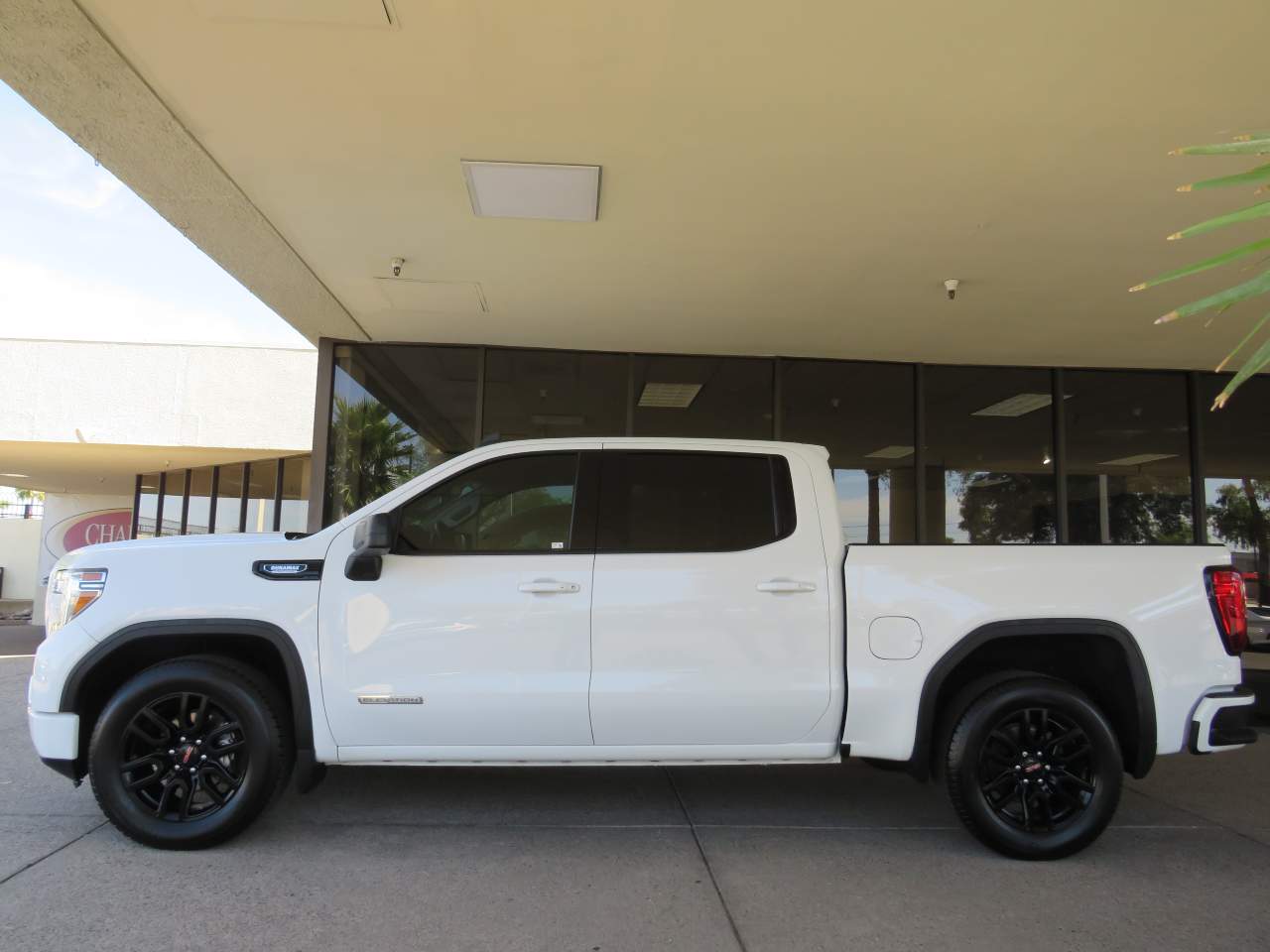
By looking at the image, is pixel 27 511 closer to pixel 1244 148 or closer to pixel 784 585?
pixel 784 585

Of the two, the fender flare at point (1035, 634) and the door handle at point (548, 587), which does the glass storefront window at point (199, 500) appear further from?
the fender flare at point (1035, 634)

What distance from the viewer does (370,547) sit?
389 cm

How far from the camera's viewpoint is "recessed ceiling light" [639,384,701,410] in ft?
32.7

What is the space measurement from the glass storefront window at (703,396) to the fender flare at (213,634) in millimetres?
6225

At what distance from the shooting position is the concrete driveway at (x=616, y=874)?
3.19m

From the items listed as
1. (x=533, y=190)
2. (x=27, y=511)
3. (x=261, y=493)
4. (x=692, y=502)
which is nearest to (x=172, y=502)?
(x=261, y=493)

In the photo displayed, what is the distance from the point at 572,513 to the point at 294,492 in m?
13.3

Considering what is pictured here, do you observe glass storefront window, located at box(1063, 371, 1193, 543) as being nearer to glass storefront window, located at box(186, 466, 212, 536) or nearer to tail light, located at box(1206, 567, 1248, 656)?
tail light, located at box(1206, 567, 1248, 656)

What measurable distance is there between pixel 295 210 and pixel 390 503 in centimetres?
297

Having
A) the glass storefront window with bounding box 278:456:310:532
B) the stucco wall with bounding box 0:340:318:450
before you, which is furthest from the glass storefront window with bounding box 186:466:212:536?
the stucco wall with bounding box 0:340:318:450

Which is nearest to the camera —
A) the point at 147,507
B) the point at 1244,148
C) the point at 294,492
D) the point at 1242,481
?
the point at 1244,148

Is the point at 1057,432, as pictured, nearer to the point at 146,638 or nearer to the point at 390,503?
the point at 390,503

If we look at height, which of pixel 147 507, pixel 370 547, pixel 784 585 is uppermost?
Answer: pixel 147 507

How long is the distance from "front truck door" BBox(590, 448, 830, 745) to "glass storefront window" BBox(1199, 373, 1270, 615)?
28.0 ft
